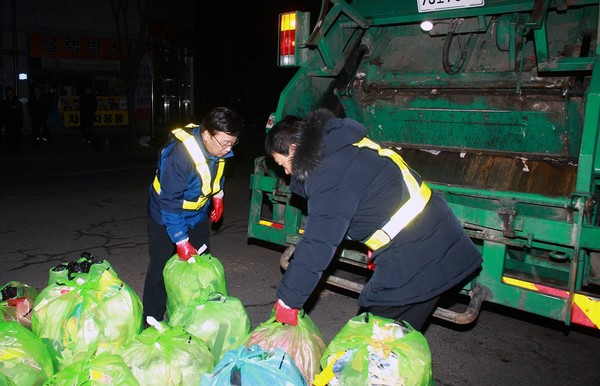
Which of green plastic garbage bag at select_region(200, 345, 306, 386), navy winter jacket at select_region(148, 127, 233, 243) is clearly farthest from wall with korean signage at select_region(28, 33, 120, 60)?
green plastic garbage bag at select_region(200, 345, 306, 386)

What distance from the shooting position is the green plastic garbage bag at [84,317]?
2.46 m

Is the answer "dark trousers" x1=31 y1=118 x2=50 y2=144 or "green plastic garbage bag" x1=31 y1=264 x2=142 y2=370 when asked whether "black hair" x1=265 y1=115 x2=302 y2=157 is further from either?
"dark trousers" x1=31 y1=118 x2=50 y2=144

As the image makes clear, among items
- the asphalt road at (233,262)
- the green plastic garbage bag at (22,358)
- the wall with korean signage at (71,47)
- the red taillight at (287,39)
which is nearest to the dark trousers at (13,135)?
the asphalt road at (233,262)

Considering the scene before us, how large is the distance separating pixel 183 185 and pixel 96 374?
1.28 meters

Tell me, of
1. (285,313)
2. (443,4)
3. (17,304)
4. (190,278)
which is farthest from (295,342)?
(443,4)

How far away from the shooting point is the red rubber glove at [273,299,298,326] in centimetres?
232

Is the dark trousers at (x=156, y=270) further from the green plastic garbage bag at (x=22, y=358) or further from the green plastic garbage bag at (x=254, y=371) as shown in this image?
the green plastic garbage bag at (x=254, y=371)

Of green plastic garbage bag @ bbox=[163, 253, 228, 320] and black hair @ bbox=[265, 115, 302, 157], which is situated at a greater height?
black hair @ bbox=[265, 115, 302, 157]

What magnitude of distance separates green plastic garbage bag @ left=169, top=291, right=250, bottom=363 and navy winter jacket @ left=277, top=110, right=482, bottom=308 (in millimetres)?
467

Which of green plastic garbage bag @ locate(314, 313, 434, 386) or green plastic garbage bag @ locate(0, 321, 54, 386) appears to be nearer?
green plastic garbage bag @ locate(314, 313, 434, 386)

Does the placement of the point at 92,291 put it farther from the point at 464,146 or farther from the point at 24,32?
the point at 24,32

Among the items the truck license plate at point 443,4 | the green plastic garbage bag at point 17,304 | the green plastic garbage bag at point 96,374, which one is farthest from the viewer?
the truck license plate at point 443,4

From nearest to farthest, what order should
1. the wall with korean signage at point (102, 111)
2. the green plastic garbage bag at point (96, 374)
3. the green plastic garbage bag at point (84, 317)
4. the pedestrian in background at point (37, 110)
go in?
1. the green plastic garbage bag at point (96, 374)
2. the green plastic garbage bag at point (84, 317)
3. the pedestrian in background at point (37, 110)
4. the wall with korean signage at point (102, 111)

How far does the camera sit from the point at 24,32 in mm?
16094
